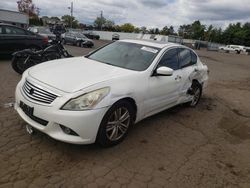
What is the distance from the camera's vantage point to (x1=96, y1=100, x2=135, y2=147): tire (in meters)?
3.46

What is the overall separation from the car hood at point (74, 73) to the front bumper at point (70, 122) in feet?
1.08

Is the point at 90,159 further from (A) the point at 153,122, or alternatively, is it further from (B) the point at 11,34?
(B) the point at 11,34

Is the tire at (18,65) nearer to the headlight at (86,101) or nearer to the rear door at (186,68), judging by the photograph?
the rear door at (186,68)

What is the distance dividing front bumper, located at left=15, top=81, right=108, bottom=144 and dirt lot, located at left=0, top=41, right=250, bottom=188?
1.08 ft

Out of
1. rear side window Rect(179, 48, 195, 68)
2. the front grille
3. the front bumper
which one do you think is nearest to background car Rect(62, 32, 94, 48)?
rear side window Rect(179, 48, 195, 68)

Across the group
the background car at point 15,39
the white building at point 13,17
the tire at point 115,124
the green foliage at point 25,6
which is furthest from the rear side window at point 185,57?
the green foliage at point 25,6

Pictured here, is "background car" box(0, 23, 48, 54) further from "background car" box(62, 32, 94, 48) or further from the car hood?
"background car" box(62, 32, 94, 48)

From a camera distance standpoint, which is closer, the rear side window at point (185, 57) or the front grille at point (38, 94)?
the front grille at point (38, 94)

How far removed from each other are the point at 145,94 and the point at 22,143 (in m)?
2.02

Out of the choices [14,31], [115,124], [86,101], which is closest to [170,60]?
[115,124]

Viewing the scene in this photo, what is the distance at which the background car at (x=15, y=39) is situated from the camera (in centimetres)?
995

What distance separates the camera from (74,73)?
3.79m

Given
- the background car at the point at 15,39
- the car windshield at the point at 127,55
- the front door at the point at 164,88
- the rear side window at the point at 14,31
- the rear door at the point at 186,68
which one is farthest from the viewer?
the rear side window at the point at 14,31

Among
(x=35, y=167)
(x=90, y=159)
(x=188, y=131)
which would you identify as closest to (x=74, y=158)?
(x=90, y=159)
